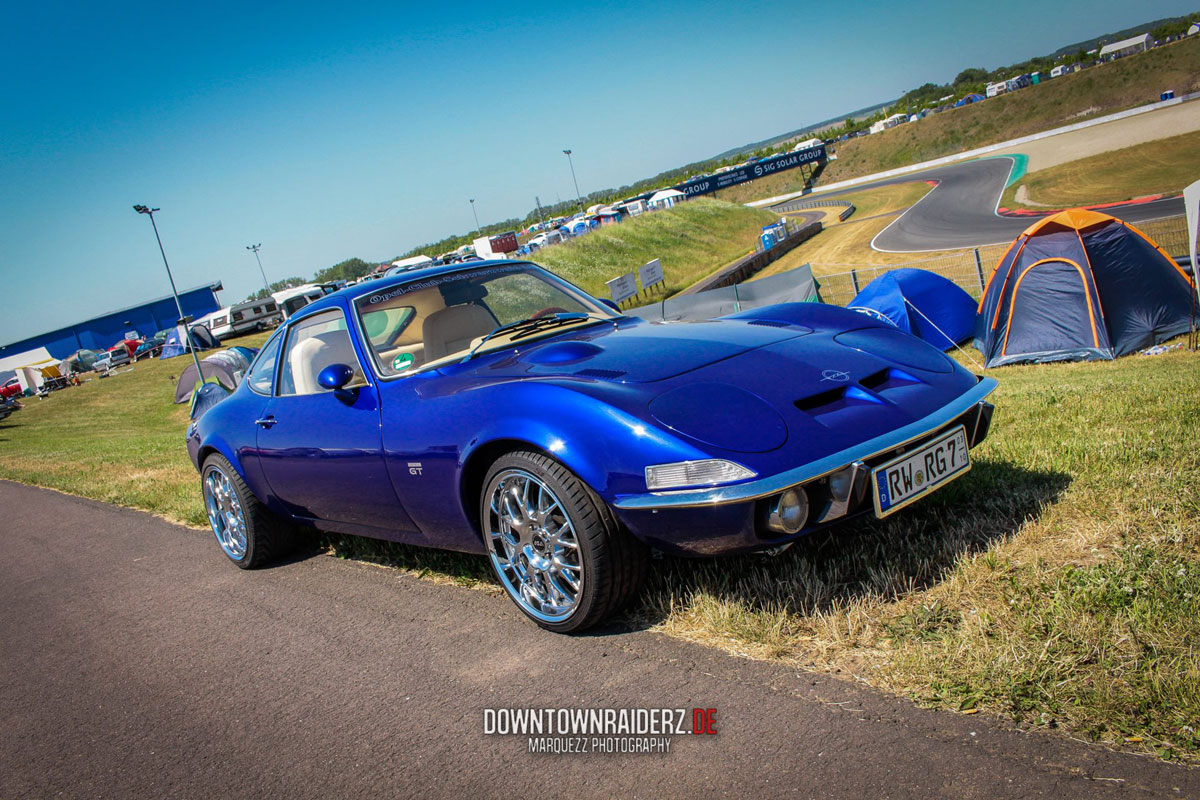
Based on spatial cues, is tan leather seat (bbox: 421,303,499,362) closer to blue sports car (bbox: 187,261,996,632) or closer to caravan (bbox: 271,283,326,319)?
blue sports car (bbox: 187,261,996,632)

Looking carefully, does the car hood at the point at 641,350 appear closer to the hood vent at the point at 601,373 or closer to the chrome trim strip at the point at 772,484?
the hood vent at the point at 601,373

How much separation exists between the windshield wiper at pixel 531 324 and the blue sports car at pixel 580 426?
0.04 ft

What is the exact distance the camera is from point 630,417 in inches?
102

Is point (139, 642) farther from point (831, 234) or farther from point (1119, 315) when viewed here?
point (831, 234)

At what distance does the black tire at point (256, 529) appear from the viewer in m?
4.63

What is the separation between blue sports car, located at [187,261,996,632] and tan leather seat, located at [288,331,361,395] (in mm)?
13

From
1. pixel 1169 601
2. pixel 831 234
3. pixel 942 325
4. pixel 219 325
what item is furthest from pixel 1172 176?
pixel 219 325

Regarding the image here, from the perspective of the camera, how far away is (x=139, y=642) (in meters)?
3.86

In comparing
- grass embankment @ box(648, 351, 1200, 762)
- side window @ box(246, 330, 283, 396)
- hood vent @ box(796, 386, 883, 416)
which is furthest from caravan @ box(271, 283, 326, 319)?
hood vent @ box(796, 386, 883, 416)

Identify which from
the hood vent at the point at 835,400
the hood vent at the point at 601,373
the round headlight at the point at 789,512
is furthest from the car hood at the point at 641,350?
the round headlight at the point at 789,512

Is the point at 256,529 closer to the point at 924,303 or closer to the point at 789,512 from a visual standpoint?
the point at 789,512

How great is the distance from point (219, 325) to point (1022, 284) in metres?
45.3

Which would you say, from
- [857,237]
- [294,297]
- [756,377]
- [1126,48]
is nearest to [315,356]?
[756,377]

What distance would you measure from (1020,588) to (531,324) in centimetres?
247
